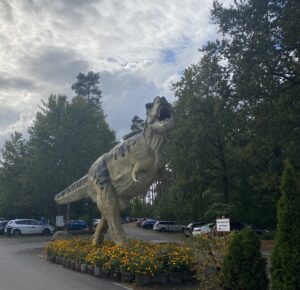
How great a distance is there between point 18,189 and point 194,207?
17490mm

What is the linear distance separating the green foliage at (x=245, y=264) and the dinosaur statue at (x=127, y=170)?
5.05 meters

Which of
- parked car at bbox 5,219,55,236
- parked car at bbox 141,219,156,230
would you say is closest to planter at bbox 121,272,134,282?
parked car at bbox 5,219,55,236

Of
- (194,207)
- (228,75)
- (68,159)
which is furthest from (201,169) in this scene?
(68,159)

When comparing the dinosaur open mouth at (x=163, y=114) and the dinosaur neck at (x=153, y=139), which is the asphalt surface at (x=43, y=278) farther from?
the dinosaur open mouth at (x=163, y=114)

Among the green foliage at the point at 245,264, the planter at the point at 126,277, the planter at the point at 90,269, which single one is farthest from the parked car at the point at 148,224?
the green foliage at the point at 245,264

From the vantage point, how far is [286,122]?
853 inches

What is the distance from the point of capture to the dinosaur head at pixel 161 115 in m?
13.5

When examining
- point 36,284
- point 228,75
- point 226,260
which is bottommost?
point 36,284

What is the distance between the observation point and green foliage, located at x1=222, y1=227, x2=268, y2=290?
29.2ft

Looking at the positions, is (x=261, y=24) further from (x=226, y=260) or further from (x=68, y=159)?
(x=68, y=159)

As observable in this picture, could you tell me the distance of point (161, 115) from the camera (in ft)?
44.3

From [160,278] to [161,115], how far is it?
458 cm

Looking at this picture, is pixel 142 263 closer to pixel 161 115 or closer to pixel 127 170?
pixel 127 170

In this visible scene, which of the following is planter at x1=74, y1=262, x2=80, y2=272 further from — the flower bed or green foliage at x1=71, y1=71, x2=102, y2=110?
green foliage at x1=71, y1=71, x2=102, y2=110
